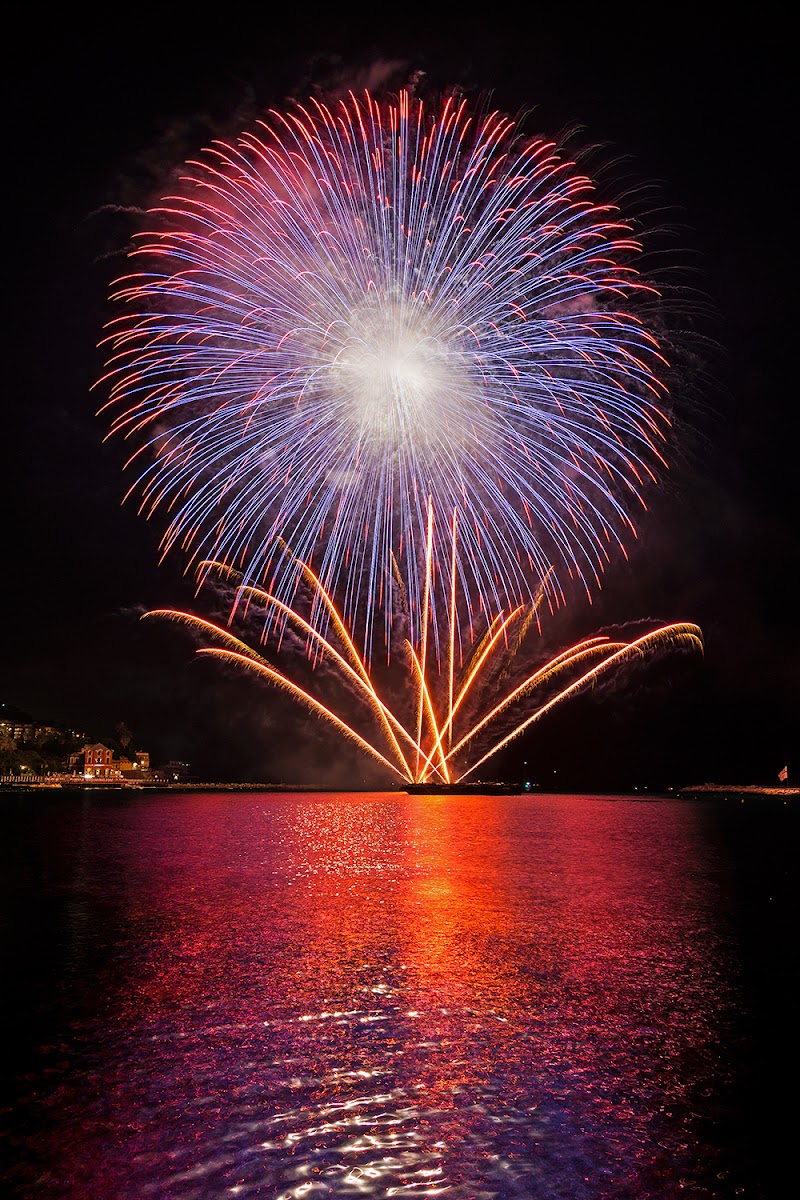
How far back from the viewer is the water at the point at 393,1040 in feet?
24.8

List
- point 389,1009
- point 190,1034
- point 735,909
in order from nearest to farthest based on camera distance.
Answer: point 190,1034
point 389,1009
point 735,909

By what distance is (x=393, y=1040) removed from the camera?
36.2ft

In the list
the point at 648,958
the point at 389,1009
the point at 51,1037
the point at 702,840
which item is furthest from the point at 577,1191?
the point at 702,840

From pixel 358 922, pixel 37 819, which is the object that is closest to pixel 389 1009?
pixel 358 922

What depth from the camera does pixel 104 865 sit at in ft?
102

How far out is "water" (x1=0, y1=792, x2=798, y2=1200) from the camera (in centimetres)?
755

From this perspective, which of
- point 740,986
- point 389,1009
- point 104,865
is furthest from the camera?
point 104,865

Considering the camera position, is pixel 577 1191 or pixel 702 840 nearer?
pixel 577 1191

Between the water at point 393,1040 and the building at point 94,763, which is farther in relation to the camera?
the building at point 94,763

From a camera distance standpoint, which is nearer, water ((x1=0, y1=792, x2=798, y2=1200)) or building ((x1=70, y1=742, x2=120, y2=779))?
water ((x1=0, y1=792, x2=798, y2=1200))

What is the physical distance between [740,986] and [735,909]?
9012 mm

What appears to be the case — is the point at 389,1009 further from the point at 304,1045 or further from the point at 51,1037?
the point at 51,1037

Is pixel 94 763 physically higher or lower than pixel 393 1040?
lower

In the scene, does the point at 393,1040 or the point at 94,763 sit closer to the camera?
the point at 393,1040
